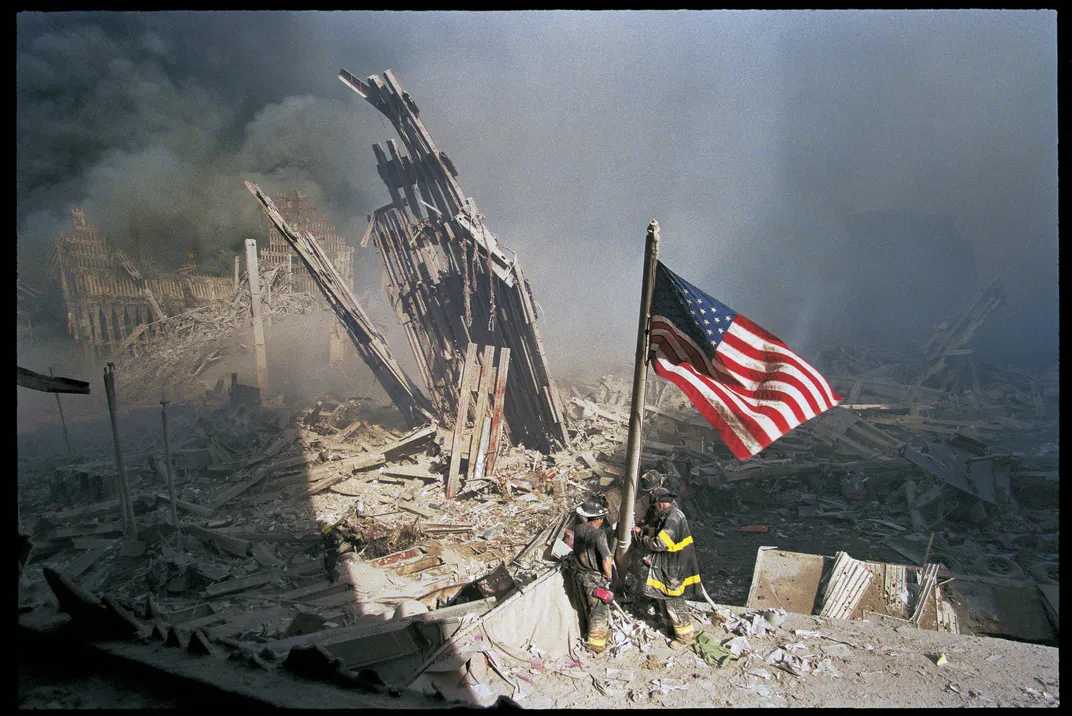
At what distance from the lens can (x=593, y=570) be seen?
177 inches

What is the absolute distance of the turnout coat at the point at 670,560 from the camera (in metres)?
4.50

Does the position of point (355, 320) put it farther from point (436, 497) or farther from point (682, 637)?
point (682, 637)

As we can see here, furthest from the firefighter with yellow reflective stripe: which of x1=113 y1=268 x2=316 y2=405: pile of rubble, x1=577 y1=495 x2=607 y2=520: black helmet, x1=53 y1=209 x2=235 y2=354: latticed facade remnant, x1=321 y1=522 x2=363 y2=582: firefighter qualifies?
x1=53 y1=209 x2=235 y2=354: latticed facade remnant

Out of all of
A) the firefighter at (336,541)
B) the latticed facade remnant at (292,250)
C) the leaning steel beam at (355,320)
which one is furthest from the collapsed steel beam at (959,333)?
the latticed facade remnant at (292,250)

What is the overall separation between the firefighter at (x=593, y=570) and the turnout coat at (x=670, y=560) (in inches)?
13.9

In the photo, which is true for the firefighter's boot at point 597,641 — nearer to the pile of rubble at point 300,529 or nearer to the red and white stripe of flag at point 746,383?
the pile of rubble at point 300,529

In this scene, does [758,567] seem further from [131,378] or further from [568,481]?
[131,378]

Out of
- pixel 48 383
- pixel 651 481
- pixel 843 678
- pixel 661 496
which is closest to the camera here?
pixel 48 383

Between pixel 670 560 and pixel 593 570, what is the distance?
64 centimetres

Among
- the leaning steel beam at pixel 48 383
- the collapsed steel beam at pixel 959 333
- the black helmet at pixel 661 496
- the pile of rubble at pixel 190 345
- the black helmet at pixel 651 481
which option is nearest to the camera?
the leaning steel beam at pixel 48 383

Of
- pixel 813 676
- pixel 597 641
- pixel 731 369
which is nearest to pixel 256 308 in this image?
pixel 597 641

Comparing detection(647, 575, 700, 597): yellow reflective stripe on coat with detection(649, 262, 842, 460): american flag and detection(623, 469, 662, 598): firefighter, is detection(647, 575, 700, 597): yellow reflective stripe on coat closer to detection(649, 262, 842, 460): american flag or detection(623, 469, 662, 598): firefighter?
detection(623, 469, 662, 598): firefighter

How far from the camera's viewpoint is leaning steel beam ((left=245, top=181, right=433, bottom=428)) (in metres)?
11.8

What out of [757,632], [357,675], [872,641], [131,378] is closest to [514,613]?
[357,675]
